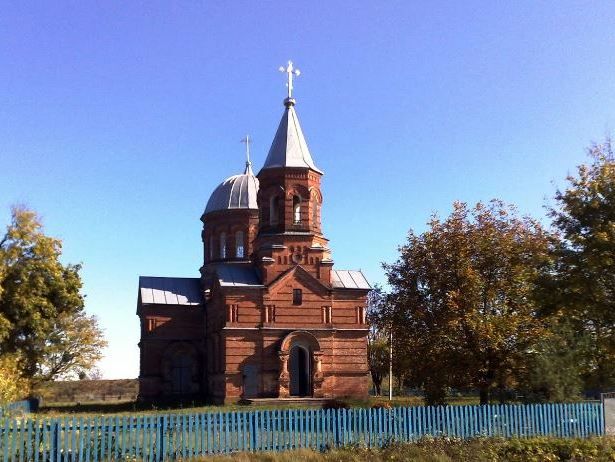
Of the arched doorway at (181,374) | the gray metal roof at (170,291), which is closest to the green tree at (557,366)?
the arched doorway at (181,374)

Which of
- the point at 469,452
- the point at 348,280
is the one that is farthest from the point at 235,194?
the point at 469,452

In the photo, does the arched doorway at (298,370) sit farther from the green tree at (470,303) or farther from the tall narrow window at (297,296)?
the green tree at (470,303)

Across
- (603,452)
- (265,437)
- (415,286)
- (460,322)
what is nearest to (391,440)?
(265,437)

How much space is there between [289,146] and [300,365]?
1240 cm

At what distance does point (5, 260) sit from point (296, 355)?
51.6ft

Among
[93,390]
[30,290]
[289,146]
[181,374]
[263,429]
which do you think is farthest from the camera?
[93,390]

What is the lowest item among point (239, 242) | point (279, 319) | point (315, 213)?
point (279, 319)

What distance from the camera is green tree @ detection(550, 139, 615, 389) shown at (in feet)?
69.5

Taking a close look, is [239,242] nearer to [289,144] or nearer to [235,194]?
[235,194]

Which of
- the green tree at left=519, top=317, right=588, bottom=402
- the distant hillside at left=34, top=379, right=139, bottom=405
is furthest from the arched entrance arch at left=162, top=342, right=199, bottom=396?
the green tree at left=519, top=317, right=588, bottom=402

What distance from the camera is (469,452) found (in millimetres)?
16891

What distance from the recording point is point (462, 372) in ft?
80.2

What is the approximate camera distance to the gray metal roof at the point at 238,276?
34.9 metres

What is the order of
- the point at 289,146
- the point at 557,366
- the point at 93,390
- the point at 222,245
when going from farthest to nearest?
the point at 93,390 < the point at 222,245 < the point at 289,146 < the point at 557,366
